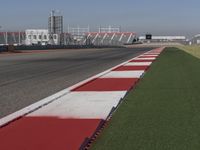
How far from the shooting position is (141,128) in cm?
609

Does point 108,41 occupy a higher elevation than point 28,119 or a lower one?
lower

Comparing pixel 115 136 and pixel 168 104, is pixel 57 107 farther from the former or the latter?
pixel 115 136

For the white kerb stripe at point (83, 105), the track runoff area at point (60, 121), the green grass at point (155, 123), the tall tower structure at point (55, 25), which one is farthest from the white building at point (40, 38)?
the green grass at point (155, 123)

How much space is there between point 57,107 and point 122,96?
1.77 m

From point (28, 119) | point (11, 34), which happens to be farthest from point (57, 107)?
point (11, 34)

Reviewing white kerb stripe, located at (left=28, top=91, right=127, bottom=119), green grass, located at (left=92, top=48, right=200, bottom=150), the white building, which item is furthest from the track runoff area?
the white building

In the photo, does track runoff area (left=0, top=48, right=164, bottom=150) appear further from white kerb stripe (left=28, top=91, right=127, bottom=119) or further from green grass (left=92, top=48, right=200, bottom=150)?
green grass (left=92, top=48, right=200, bottom=150)

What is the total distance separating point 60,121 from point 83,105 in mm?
1603

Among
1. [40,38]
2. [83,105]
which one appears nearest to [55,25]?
[40,38]

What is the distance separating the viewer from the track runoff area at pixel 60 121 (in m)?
5.34

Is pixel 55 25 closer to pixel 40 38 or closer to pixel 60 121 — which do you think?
pixel 40 38

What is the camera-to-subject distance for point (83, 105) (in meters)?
8.34

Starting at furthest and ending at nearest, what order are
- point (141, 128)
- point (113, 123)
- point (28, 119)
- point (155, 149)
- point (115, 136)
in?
1. point (28, 119)
2. point (113, 123)
3. point (141, 128)
4. point (115, 136)
5. point (155, 149)

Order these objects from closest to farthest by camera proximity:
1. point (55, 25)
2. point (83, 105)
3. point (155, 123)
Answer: point (155, 123) < point (83, 105) < point (55, 25)
